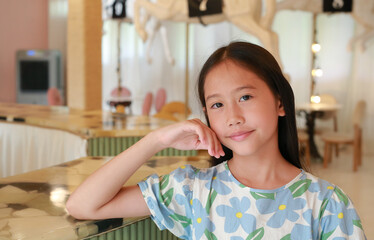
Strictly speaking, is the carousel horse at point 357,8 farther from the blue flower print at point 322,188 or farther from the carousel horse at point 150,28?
the blue flower print at point 322,188

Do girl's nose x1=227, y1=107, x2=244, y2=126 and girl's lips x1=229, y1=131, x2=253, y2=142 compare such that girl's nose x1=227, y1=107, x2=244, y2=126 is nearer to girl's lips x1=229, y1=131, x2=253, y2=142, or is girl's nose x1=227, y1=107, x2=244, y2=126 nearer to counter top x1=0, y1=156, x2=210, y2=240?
girl's lips x1=229, y1=131, x2=253, y2=142

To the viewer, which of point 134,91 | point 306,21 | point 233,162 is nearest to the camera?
point 233,162

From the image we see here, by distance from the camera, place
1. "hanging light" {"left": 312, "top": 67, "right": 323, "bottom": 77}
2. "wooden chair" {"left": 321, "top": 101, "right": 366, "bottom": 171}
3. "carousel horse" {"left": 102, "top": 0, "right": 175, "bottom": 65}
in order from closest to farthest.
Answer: "hanging light" {"left": 312, "top": 67, "right": 323, "bottom": 77}
"wooden chair" {"left": 321, "top": 101, "right": 366, "bottom": 171}
"carousel horse" {"left": 102, "top": 0, "right": 175, "bottom": 65}

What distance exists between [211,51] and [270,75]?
6284 millimetres

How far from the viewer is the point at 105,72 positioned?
9281 mm

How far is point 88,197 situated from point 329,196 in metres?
0.53

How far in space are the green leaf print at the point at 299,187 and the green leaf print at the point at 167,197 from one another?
268 mm

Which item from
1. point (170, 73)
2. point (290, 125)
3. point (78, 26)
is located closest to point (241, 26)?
point (78, 26)

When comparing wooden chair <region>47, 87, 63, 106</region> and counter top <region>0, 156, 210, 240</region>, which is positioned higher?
counter top <region>0, 156, 210, 240</region>

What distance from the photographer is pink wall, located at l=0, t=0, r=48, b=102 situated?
777cm

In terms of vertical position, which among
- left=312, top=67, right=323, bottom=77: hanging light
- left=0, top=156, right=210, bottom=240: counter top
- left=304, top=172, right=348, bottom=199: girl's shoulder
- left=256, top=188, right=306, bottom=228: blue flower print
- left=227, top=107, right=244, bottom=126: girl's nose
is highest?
left=312, top=67, right=323, bottom=77: hanging light

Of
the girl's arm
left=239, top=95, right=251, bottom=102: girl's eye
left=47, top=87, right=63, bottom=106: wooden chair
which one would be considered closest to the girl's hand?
the girl's arm

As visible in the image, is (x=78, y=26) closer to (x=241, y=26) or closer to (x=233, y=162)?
(x=241, y=26)

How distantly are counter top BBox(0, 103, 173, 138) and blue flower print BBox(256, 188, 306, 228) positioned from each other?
1491 millimetres
